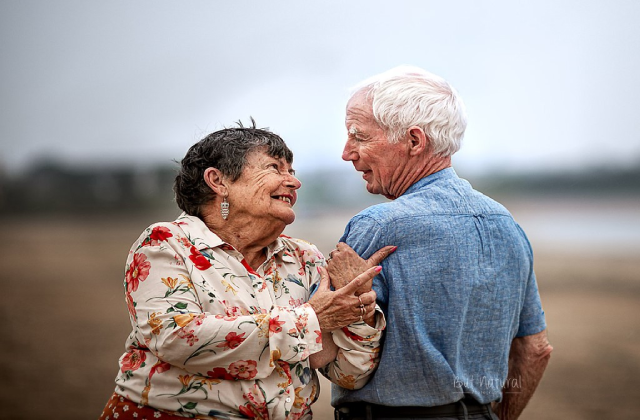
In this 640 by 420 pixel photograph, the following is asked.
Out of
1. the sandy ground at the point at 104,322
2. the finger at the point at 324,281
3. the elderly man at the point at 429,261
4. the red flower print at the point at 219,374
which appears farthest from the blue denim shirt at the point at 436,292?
the sandy ground at the point at 104,322

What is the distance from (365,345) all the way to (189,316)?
51cm

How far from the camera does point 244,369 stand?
1781 mm

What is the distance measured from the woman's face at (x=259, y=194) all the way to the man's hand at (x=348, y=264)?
0.26 m

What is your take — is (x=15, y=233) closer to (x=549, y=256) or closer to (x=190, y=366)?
(x=549, y=256)

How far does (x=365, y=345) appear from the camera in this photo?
72.9 inches

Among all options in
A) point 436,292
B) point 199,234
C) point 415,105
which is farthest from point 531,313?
point 199,234

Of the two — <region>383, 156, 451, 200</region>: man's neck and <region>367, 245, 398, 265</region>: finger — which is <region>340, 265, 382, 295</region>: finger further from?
<region>383, 156, 451, 200</region>: man's neck

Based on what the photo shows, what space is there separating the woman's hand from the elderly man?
59 mm

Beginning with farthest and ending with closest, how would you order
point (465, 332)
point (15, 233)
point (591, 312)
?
1. point (15, 233)
2. point (591, 312)
3. point (465, 332)

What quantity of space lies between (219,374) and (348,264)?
479 mm

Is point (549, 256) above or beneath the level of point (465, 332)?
beneath

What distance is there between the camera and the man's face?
1996 millimetres

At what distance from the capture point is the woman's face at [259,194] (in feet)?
6.69

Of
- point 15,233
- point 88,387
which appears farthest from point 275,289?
point 15,233
